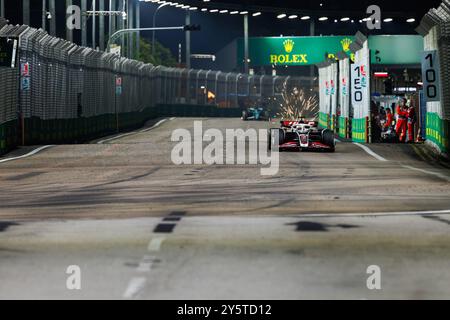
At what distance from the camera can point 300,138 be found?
105ft

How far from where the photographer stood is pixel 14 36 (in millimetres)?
32375

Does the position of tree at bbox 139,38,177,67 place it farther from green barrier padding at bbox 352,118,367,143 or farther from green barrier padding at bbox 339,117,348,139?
green barrier padding at bbox 352,118,367,143

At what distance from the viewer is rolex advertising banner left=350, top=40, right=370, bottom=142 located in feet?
123

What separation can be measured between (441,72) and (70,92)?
662 inches

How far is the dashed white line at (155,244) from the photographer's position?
10016 mm

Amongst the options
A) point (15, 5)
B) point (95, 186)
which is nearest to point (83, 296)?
point (95, 186)

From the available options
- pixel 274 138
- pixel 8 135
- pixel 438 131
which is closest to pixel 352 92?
pixel 274 138

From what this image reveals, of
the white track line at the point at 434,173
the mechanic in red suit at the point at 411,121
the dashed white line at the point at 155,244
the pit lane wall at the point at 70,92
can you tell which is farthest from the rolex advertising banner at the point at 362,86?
the dashed white line at the point at 155,244

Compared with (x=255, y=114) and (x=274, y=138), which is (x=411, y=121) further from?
(x=255, y=114)

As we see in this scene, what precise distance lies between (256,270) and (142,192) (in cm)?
919

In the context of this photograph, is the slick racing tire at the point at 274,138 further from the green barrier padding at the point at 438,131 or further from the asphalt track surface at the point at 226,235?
the asphalt track surface at the point at 226,235

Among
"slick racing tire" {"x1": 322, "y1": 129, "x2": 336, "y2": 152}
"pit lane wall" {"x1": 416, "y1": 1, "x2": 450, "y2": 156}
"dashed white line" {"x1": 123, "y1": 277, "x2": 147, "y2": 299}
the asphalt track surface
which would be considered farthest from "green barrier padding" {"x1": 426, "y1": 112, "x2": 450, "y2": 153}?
"dashed white line" {"x1": 123, "y1": 277, "x2": 147, "y2": 299}

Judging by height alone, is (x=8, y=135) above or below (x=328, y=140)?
above

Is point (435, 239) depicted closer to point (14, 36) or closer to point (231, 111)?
point (14, 36)
